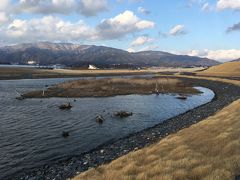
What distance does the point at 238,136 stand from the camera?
2317 centimetres

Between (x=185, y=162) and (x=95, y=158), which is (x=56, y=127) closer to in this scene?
(x=95, y=158)

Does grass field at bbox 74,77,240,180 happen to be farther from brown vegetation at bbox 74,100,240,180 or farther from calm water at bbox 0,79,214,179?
calm water at bbox 0,79,214,179

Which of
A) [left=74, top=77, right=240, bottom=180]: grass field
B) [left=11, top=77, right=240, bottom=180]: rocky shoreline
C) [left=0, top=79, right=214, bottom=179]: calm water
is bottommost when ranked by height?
[left=0, top=79, right=214, bottom=179]: calm water

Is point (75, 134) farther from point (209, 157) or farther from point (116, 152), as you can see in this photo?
point (209, 157)

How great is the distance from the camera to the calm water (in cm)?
3048

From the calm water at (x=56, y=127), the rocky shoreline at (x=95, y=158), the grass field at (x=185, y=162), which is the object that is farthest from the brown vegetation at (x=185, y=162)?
the calm water at (x=56, y=127)

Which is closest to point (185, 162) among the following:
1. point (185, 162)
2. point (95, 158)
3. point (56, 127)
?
point (185, 162)

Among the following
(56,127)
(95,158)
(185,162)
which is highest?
(185,162)

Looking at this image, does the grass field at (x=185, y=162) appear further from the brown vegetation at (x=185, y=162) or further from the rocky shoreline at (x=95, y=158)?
the rocky shoreline at (x=95, y=158)

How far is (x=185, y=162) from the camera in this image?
18688 mm

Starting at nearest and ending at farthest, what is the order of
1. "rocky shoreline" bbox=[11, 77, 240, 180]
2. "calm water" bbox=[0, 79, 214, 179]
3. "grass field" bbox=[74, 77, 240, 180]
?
"grass field" bbox=[74, 77, 240, 180], "rocky shoreline" bbox=[11, 77, 240, 180], "calm water" bbox=[0, 79, 214, 179]

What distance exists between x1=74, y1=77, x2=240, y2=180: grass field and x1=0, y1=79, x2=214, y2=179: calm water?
1010 centimetres

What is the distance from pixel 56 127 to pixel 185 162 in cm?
2703

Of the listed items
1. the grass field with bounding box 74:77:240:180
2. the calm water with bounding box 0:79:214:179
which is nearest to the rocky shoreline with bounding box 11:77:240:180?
the calm water with bounding box 0:79:214:179
